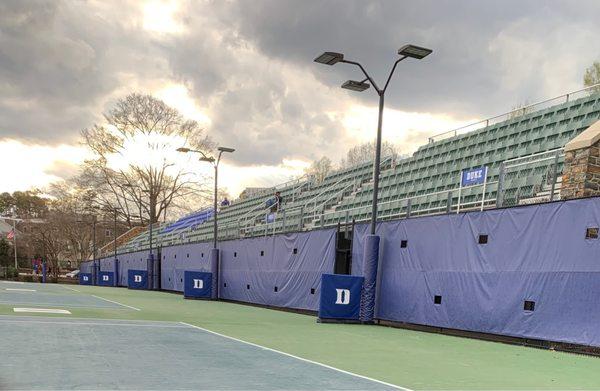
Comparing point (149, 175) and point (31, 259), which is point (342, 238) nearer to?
point (149, 175)

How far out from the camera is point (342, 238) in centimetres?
1823

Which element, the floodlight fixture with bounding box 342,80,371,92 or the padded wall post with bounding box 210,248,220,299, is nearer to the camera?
the floodlight fixture with bounding box 342,80,371,92

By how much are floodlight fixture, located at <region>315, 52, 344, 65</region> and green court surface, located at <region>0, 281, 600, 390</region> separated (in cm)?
736

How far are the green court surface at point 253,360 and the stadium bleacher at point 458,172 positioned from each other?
498 centimetres

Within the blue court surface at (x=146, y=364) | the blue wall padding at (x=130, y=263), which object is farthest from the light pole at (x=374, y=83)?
the blue wall padding at (x=130, y=263)

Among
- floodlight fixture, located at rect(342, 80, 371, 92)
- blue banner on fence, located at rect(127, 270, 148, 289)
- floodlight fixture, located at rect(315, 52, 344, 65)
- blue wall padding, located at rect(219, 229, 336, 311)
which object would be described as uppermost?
floodlight fixture, located at rect(315, 52, 344, 65)

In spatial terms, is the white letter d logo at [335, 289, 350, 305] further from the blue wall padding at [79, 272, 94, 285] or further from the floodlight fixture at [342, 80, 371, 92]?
the blue wall padding at [79, 272, 94, 285]

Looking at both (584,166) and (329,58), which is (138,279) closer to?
(329,58)

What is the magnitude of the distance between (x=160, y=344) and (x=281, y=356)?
2.17 m

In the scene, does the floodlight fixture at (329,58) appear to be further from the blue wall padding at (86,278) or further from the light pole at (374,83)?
the blue wall padding at (86,278)

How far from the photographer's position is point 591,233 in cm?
1011

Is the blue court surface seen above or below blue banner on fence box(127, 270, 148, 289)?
above

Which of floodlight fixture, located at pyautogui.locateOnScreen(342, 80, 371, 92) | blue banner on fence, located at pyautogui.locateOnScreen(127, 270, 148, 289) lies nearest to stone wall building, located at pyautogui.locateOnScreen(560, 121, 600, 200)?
floodlight fixture, located at pyautogui.locateOnScreen(342, 80, 371, 92)

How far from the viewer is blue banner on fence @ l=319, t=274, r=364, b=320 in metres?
14.8
